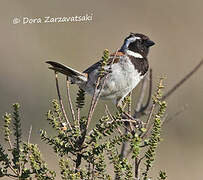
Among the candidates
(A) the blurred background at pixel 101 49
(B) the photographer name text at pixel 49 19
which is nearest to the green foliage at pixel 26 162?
(A) the blurred background at pixel 101 49

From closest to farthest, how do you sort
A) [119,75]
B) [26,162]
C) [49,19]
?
[26,162] → [119,75] → [49,19]

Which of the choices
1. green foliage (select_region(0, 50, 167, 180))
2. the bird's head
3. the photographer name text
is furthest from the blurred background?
green foliage (select_region(0, 50, 167, 180))

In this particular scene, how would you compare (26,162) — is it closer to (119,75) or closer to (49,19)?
(119,75)

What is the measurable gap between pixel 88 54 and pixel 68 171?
9470 mm

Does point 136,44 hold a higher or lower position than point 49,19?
lower

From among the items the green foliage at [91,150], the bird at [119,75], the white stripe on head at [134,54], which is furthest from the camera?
the white stripe on head at [134,54]

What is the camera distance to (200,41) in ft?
35.1

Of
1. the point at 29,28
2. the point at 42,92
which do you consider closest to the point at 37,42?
the point at 29,28

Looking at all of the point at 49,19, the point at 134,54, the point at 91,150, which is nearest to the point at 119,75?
the point at 134,54

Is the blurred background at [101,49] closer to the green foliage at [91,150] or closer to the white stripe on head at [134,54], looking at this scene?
the white stripe on head at [134,54]

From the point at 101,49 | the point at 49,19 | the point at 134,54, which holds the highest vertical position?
the point at 49,19

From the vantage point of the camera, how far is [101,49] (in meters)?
11.2

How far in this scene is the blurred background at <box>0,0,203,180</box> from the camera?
9290 millimetres

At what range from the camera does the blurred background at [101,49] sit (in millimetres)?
9290
